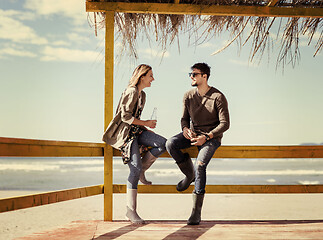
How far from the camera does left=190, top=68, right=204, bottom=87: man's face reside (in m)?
4.18

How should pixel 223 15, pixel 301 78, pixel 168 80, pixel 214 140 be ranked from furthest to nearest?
pixel 168 80
pixel 301 78
pixel 223 15
pixel 214 140

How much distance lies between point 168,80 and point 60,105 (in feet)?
28.3

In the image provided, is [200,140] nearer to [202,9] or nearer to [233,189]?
[233,189]

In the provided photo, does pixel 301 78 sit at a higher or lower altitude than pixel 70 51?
lower

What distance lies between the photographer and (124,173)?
24281 mm

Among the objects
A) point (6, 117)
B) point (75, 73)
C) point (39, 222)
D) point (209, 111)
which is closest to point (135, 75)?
point (209, 111)

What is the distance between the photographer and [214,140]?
4.10 m

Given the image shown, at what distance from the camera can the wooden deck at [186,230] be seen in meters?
3.57

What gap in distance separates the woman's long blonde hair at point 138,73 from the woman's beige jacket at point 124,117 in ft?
0.24

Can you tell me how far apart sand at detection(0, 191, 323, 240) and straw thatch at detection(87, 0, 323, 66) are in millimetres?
5205

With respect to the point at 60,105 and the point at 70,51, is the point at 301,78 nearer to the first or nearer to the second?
the point at 60,105

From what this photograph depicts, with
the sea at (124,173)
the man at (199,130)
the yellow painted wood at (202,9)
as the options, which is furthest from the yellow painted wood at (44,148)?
the sea at (124,173)

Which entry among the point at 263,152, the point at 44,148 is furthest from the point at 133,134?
the point at 263,152

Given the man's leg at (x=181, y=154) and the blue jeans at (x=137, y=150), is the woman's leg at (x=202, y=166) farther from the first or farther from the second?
the blue jeans at (x=137, y=150)
